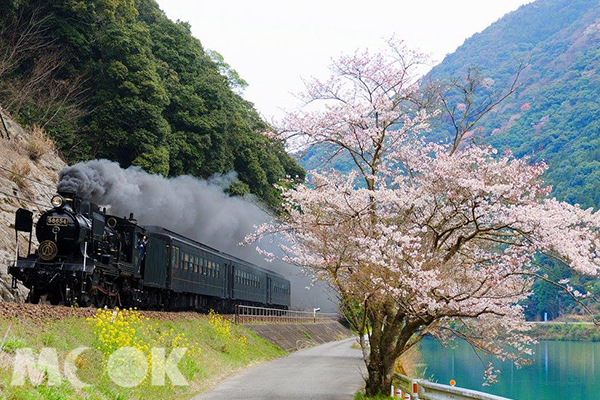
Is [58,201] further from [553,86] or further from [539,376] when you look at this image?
[553,86]

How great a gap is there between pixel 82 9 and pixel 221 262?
12.7 m

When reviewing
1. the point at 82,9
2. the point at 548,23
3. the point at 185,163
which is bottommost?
the point at 185,163

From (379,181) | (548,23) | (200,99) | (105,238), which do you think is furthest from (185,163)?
(548,23)

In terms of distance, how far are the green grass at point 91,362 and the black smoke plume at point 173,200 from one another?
3117mm

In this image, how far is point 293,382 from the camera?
15797mm

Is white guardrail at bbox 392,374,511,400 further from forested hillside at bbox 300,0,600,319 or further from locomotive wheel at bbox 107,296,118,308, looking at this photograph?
locomotive wheel at bbox 107,296,118,308

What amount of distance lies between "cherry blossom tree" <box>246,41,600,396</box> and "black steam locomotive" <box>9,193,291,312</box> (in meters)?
4.09

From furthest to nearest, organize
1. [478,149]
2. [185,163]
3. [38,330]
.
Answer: [185,163] → [478,149] → [38,330]

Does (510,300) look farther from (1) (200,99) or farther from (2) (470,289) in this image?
(1) (200,99)

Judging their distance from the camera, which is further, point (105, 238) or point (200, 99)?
point (200, 99)

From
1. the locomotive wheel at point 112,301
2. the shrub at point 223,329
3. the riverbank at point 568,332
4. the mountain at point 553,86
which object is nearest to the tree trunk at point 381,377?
the mountain at point 553,86

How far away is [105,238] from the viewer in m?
16.6

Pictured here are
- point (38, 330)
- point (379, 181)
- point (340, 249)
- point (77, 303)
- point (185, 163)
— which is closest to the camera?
point (38, 330)

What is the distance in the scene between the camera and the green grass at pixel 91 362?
7.81 meters
